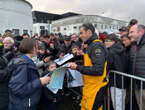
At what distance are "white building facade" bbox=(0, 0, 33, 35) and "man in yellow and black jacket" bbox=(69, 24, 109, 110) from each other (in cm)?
1817

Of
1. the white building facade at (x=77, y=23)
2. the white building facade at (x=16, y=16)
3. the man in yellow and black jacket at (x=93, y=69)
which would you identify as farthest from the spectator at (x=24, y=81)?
the white building facade at (x=77, y=23)

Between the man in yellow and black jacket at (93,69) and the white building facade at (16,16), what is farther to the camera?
the white building facade at (16,16)

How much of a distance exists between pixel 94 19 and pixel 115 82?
51.7 m

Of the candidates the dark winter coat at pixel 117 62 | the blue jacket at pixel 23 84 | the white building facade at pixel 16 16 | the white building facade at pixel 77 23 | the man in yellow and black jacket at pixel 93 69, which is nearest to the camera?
the blue jacket at pixel 23 84

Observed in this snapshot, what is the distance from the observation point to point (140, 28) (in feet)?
7.38

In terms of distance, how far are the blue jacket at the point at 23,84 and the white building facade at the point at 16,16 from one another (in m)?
18.1

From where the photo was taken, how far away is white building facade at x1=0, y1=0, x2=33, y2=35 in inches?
679

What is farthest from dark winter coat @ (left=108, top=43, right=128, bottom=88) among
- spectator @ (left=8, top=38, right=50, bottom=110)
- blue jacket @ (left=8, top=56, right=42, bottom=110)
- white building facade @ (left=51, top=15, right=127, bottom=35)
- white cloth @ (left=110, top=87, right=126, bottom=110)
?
white building facade @ (left=51, top=15, right=127, bottom=35)

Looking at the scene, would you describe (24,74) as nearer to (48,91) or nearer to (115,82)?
(48,91)

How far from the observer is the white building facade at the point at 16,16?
679 inches

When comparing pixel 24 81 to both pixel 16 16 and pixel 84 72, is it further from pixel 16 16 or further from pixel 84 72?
pixel 16 16

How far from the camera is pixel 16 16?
19031mm

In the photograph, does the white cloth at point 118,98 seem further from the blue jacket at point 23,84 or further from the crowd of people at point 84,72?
the blue jacket at point 23,84

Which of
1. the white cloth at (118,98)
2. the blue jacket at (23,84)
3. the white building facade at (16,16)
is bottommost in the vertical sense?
the white cloth at (118,98)
